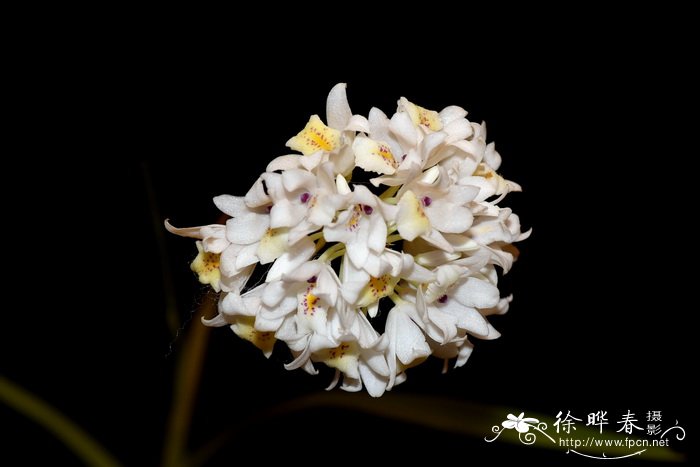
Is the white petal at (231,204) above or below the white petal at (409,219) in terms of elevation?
above

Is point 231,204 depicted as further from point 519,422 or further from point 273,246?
point 519,422

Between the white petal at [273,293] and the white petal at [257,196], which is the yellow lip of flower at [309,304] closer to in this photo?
the white petal at [273,293]

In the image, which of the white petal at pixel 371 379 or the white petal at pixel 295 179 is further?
the white petal at pixel 371 379

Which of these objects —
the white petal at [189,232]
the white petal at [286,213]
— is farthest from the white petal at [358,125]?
the white petal at [189,232]

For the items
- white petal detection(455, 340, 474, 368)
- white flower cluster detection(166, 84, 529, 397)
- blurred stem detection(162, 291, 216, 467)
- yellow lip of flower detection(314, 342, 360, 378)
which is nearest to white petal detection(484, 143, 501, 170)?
white flower cluster detection(166, 84, 529, 397)

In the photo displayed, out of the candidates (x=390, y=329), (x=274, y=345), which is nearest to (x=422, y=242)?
(x=390, y=329)

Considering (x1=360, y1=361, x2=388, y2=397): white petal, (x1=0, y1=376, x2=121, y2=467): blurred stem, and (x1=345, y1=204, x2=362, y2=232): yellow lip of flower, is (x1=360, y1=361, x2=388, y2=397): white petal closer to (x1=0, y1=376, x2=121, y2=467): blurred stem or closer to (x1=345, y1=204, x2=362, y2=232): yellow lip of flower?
(x1=345, y1=204, x2=362, y2=232): yellow lip of flower

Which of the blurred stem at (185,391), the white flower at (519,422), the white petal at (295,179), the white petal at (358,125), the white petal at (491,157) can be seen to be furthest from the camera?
the blurred stem at (185,391)
